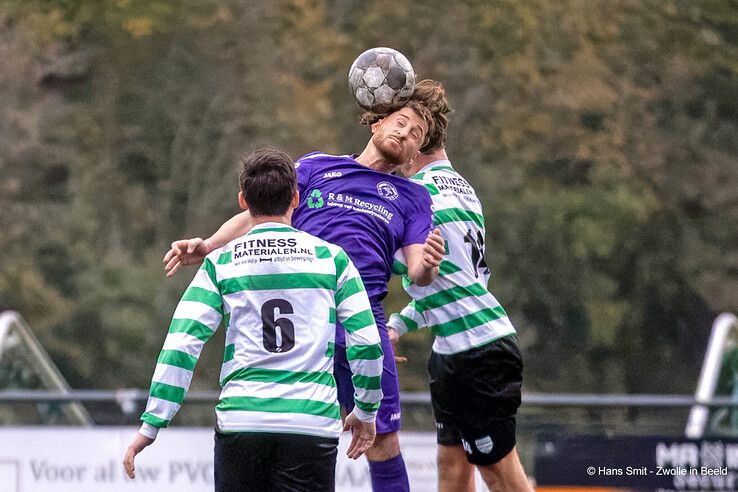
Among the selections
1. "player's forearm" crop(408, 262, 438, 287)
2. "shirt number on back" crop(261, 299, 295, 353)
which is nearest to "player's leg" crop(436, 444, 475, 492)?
"player's forearm" crop(408, 262, 438, 287)

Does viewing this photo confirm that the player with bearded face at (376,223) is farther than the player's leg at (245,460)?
Yes

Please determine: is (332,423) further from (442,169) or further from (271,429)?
(442,169)

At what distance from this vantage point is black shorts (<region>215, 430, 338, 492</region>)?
139 inches

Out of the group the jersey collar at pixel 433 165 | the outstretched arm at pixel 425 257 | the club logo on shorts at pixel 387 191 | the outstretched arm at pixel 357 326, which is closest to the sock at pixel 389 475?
the outstretched arm at pixel 425 257

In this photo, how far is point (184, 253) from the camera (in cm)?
417

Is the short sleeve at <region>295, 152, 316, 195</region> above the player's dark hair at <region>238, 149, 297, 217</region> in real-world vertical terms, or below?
above

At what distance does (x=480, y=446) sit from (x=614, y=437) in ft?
6.36

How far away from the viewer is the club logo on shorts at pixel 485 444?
15.9ft

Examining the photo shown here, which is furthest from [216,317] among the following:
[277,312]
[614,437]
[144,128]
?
[144,128]

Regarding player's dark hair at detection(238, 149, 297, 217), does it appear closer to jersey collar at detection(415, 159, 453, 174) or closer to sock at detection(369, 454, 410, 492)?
sock at detection(369, 454, 410, 492)

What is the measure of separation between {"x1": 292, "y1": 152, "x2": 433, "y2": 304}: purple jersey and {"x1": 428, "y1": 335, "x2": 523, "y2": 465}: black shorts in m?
0.68

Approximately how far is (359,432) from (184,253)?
890mm

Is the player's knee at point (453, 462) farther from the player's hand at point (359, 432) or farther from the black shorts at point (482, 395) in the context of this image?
the player's hand at point (359, 432)

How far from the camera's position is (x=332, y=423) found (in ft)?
11.8
